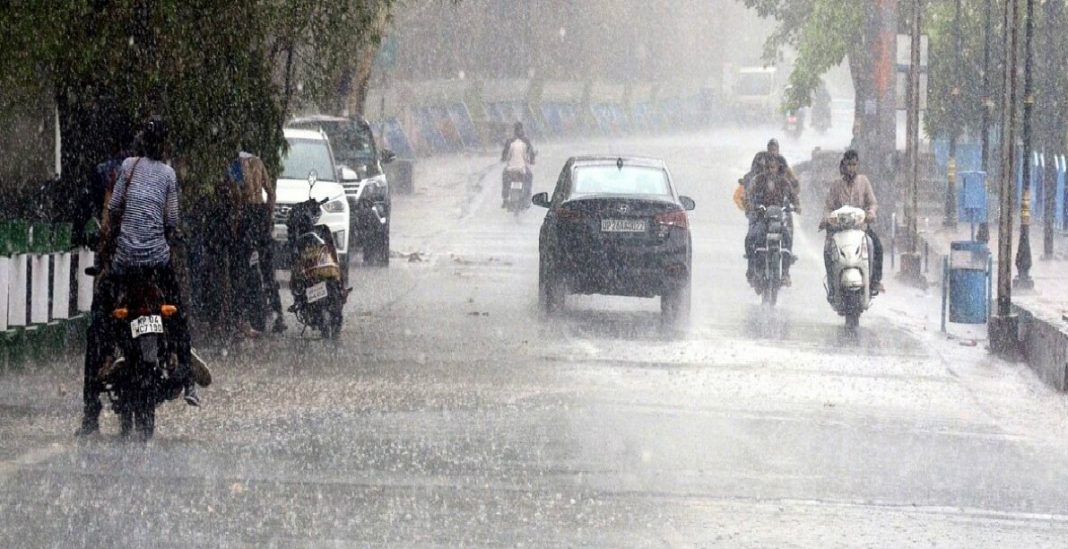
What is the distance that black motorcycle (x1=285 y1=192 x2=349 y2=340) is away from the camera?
1794 centimetres

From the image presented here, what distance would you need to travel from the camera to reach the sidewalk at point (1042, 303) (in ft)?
55.8

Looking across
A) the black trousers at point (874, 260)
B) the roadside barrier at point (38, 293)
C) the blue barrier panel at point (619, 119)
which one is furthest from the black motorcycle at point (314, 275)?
the blue barrier panel at point (619, 119)

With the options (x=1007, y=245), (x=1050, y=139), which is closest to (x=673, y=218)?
(x=1007, y=245)

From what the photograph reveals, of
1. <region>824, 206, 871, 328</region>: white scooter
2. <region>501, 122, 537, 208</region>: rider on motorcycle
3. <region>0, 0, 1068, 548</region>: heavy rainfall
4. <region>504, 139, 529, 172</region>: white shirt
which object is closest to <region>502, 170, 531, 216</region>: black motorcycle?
<region>501, 122, 537, 208</region>: rider on motorcycle

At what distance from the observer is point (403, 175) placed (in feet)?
149

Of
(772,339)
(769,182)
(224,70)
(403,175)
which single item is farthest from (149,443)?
(403,175)

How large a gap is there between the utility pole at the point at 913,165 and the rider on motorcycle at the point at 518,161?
38.1ft

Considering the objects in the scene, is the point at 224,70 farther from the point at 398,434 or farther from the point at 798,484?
the point at 798,484

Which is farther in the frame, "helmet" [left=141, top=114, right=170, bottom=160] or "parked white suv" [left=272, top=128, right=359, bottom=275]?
"parked white suv" [left=272, top=128, right=359, bottom=275]

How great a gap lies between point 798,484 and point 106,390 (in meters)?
3.91

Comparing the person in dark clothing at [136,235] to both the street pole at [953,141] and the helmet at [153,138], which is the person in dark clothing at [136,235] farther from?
the street pole at [953,141]

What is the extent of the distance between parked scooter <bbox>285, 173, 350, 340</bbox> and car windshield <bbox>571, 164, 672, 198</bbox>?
11.7ft

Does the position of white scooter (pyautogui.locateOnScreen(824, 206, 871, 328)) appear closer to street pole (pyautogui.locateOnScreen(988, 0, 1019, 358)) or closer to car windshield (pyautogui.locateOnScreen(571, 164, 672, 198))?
street pole (pyautogui.locateOnScreen(988, 0, 1019, 358))

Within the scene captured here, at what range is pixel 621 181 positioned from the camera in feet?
70.1
